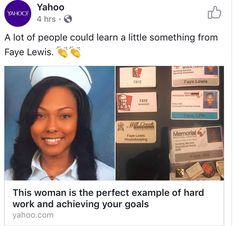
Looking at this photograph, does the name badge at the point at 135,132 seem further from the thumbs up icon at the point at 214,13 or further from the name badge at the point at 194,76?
the thumbs up icon at the point at 214,13

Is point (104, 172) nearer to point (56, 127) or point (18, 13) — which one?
point (56, 127)

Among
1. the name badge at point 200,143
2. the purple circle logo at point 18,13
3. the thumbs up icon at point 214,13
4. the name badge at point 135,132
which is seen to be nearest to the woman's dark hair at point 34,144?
the name badge at point 135,132

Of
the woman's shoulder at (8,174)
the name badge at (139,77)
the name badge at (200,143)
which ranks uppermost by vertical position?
the name badge at (139,77)

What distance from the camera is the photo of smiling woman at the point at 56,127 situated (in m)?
1.87

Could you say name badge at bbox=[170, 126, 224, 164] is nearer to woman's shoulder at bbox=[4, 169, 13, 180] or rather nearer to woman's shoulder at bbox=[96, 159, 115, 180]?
woman's shoulder at bbox=[96, 159, 115, 180]

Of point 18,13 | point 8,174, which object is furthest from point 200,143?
point 18,13

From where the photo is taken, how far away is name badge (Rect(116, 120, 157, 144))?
6.10ft

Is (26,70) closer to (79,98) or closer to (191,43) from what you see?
(79,98)

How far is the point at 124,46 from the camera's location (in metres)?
1.86

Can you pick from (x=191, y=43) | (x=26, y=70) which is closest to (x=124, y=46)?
(x=191, y=43)

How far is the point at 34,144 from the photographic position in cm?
189

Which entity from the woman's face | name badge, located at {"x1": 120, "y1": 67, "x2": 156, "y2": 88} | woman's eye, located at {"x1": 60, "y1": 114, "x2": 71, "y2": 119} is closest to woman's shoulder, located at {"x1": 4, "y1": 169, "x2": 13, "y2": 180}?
the woman's face

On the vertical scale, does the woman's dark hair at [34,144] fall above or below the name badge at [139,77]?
below

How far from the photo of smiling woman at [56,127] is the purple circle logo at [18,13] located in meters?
0.22
